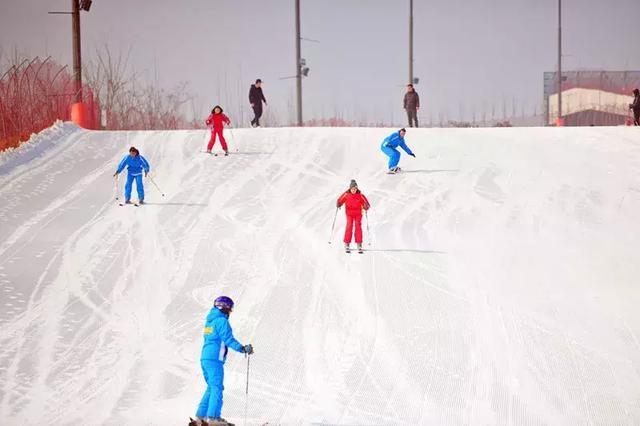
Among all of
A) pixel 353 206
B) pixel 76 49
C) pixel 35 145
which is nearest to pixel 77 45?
pixel 76 49

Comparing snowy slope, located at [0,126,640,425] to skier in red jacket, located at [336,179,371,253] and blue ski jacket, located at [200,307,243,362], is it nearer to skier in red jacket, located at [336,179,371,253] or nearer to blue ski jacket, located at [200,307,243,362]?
skier in red jacket, located at [336,179,371,253]

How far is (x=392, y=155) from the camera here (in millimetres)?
25797

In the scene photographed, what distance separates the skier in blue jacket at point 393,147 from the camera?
25.3 metres

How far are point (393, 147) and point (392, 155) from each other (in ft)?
0.74

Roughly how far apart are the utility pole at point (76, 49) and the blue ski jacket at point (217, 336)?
23.1 metres

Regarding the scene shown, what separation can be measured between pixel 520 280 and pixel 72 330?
7.49m

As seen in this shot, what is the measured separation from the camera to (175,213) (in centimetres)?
2208

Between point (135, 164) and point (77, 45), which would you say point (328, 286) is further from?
point (77, 45)

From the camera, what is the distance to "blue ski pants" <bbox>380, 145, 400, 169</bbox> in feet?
84.3

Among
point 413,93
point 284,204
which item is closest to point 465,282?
point 284,204

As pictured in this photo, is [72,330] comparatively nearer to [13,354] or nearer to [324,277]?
[13,354]

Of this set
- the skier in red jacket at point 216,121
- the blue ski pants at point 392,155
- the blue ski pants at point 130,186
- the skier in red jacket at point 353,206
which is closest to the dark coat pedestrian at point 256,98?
the skier in red jacket at point 216,121

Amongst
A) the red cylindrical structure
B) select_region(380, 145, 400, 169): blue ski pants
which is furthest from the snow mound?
select_region(380, 145, 400, 169): blue ski pants

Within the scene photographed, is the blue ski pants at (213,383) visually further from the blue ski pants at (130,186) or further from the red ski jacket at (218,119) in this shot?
the red ski jacket at (218,119)
